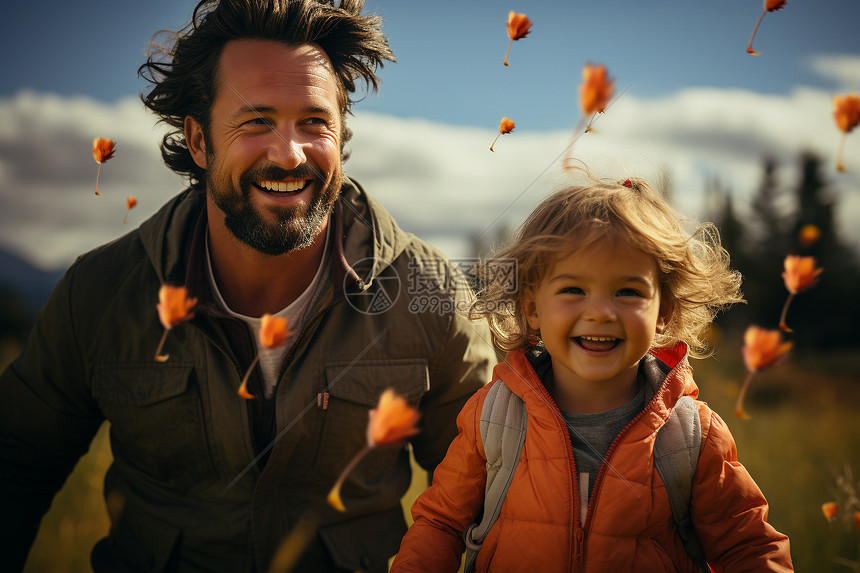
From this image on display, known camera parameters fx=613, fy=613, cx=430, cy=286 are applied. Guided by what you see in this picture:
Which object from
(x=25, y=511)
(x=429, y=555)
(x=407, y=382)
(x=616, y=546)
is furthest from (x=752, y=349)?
(x=25, y=511)

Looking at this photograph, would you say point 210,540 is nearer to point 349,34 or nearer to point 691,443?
point 691,443

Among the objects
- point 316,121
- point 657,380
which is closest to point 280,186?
point 316,121

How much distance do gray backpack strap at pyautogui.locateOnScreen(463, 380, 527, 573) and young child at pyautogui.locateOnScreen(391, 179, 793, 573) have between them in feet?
0.12

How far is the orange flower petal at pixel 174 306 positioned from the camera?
2.68m

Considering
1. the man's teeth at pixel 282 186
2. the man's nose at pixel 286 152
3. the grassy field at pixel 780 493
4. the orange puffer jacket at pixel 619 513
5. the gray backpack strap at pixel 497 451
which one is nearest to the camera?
the orange puffer jacket at pixel 619 513

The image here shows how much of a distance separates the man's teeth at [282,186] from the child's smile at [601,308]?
144cm

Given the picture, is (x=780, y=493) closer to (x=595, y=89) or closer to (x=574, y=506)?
(x=574, y=506)

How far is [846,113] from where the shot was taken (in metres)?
2.32

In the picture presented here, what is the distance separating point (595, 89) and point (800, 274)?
3.59ft

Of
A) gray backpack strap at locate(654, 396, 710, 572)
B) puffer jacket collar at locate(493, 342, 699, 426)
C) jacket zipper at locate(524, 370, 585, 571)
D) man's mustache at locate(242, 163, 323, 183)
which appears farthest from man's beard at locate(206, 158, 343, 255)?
gray backpack strap at locate(654, 396, 710, 572)

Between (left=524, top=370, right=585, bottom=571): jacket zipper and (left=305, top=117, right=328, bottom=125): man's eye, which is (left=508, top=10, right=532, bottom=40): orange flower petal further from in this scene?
(left=524, top=370, right=585, bottom=571): jacket zipper

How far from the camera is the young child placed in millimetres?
2068

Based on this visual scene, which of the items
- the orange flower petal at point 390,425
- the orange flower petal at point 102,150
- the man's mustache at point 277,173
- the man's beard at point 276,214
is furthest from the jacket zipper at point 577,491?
the orange flower petal at point 102,150

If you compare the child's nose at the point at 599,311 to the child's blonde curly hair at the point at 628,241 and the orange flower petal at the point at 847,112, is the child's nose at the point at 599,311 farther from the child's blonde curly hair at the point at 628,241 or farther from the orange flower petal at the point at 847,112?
the orange flower petal at the point at 847,112
